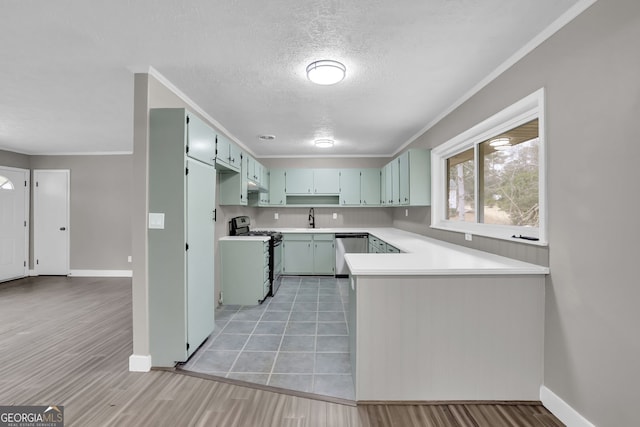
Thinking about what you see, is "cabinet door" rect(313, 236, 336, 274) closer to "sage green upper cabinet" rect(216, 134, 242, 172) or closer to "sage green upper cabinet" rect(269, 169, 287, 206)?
"sage green upper cabinet" rect(269, 169, 287, 206)

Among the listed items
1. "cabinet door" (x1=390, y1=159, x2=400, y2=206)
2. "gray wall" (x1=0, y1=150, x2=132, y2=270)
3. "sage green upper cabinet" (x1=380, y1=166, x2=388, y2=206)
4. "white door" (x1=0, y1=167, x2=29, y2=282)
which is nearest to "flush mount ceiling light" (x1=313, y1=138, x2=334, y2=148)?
"cabinet door" (x1=390, y1=159, x2=400, y2=206)

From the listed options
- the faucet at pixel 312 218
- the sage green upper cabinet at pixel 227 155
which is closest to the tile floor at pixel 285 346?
the sage green upper cabinet at pixel 227 155

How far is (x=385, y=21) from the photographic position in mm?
1628

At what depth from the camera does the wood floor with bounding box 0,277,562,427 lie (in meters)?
1.67

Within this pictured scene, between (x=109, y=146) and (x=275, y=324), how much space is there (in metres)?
4.53

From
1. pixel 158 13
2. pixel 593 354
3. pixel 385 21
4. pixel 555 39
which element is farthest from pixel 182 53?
pixel 593 354

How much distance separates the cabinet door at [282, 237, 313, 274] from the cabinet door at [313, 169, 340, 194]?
105 centimetres

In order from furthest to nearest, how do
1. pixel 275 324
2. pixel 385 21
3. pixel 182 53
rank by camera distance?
pixel 275 324
pixel 182 53
pixel 385 21

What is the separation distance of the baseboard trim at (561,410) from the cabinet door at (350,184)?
13.2 ft

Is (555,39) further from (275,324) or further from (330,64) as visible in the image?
(275,324)

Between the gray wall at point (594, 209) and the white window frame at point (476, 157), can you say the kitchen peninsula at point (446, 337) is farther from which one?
the white window frame at point (476, 157)

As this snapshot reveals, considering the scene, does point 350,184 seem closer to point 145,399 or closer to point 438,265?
point 438,265

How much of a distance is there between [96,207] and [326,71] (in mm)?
5600

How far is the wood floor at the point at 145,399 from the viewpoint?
1.67 meters
